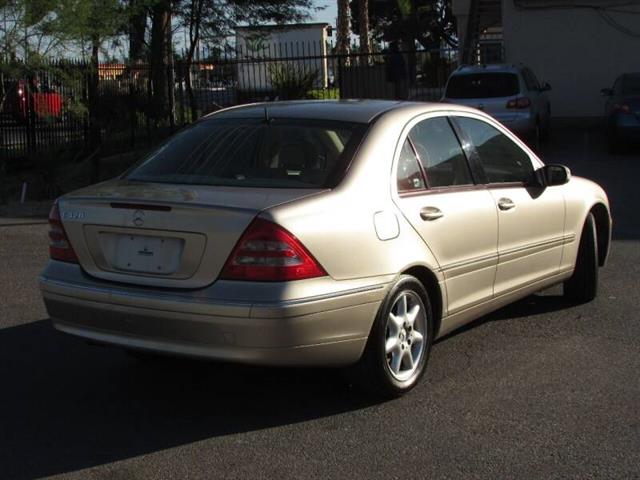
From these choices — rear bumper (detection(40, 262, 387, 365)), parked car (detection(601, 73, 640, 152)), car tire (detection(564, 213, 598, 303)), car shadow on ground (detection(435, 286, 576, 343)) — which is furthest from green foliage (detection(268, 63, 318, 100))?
rear bumper (detection(40, 262, 387, 365))

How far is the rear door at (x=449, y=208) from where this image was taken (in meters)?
5.23

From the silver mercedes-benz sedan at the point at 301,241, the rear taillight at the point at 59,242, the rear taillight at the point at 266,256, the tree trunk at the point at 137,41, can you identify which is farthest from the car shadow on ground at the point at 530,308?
the tree trunk at the point at 137,41

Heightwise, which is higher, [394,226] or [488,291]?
[394,226]

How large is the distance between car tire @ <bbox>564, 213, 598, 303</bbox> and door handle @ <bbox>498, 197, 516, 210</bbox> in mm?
1245

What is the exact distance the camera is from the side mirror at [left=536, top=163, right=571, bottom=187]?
642 centimetres

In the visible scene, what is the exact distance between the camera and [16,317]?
6992 mm

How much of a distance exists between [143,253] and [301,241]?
831mm

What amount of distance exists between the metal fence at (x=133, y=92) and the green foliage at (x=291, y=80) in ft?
0.08

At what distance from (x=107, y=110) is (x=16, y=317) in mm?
12287

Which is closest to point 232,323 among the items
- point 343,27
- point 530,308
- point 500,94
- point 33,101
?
point 530,308

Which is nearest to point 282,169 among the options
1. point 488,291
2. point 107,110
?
point 488,291

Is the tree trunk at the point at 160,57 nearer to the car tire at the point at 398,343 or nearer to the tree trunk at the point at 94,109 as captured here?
the tree trunk at the point at 94,109

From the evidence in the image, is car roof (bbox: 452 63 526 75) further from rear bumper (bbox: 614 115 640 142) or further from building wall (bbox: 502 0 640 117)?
building wall (bbox: 502 0 640 117)

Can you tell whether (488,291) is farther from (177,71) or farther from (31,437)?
(177,71)
